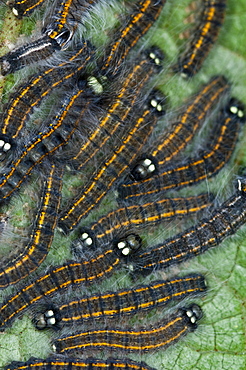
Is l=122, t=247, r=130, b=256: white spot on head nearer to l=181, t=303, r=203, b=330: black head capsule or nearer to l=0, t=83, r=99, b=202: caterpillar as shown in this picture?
l=181, t=303, r=203, b=330: black head capsule

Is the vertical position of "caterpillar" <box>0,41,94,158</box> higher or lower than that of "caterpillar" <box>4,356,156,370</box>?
higher

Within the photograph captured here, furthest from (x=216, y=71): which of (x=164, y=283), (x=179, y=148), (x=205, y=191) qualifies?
(x=164, y=283)

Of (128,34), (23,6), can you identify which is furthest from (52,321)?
(23,6)

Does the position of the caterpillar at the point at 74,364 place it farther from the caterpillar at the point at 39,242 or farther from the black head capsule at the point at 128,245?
the black head capsule at the point at 128,245

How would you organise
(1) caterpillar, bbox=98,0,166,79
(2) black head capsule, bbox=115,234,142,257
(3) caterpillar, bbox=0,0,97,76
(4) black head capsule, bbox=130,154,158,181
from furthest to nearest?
(1) caterpillar, bbox=98,0,166,79
(4) black head capsule, bbox=130,154,158,181
(2) black head capsule, bbox=115,234,142,257
(3) caterpillar, bbox=0,0,97,76

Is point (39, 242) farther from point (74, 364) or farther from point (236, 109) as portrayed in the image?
point (236, 109)

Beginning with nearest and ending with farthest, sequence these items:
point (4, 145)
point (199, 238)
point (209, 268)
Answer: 1. point (4, 145)
2. point (199, 238)
3. point (209, 268)

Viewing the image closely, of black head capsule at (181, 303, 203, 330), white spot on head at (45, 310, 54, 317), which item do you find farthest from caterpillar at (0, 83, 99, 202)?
black head capsule at (181, 303, 203, 330)
